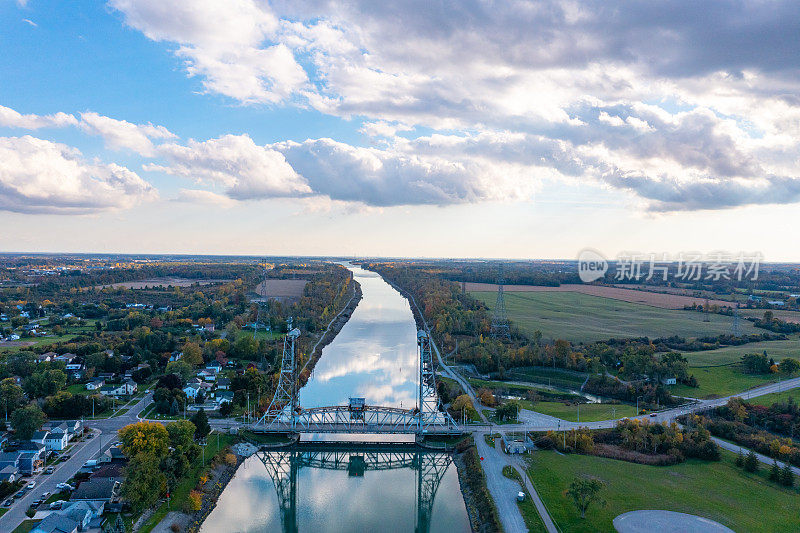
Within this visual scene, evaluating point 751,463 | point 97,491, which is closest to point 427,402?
point 751,463

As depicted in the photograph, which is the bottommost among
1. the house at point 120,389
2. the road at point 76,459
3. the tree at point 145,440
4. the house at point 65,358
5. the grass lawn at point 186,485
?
the grass lawn at point 186,485

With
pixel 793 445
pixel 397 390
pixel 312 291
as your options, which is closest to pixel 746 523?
pixel 793 445

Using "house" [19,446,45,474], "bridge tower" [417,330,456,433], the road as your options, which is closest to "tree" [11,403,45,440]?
the road

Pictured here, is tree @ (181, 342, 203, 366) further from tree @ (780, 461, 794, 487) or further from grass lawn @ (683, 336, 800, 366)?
grass lawn @ (683, 336, 800, 366)

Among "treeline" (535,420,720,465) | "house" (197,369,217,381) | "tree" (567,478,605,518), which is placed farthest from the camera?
"house" (197,369,217,381)

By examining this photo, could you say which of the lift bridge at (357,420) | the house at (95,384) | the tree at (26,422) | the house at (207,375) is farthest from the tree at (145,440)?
the house at (207,375)

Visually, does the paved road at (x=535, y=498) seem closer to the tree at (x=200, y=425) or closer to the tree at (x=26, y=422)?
the tree at (x=200, y=425)
